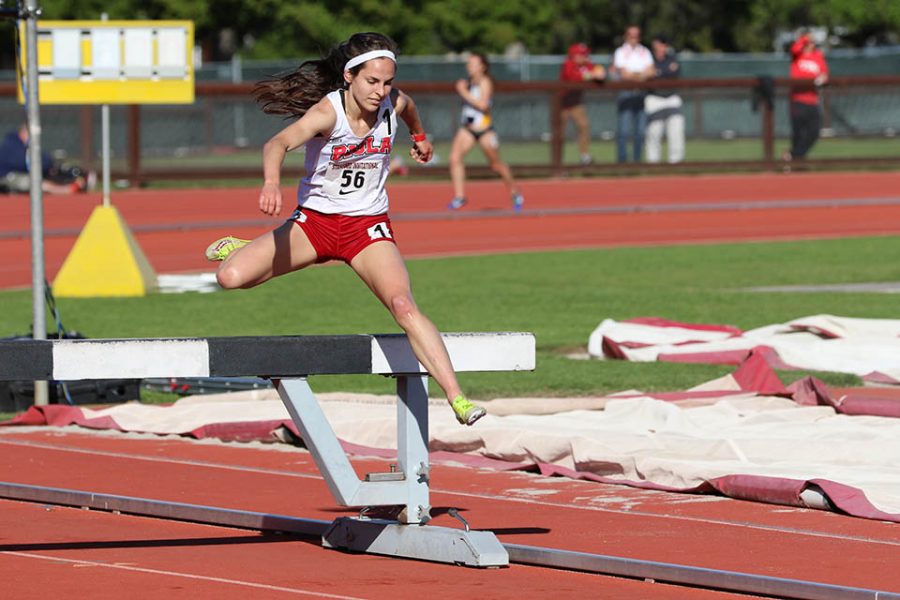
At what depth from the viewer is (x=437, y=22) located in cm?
5088

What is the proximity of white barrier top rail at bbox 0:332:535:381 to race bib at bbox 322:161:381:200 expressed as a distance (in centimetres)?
74

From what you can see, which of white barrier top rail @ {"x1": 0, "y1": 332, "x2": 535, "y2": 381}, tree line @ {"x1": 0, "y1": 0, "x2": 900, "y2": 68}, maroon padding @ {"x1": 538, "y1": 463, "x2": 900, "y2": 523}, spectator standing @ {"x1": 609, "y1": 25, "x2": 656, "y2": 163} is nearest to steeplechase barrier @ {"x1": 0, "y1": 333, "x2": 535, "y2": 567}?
white barrier top rail @ {"x1": 0, "y1": 332, "x2": 535, "y2": 381}

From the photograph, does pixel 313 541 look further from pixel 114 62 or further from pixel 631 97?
pixel 631 97

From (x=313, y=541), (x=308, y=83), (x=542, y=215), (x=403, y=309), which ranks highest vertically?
(x=308, y=83)

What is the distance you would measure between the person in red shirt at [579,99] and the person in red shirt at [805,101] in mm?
3480

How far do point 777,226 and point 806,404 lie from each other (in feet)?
46.4

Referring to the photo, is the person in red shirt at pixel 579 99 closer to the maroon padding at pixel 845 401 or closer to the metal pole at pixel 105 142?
the metal pole at pixel 105 142

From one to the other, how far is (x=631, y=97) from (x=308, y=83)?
2520 centimetres

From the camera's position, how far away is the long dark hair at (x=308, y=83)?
25.1 feet

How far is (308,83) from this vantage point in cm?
784

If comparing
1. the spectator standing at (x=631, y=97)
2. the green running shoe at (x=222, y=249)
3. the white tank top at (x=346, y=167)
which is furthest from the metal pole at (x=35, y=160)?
the spectator standing at (x=631, y=97)

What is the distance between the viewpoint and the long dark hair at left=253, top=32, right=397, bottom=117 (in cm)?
765

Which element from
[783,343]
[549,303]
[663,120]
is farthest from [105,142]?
[663,120]

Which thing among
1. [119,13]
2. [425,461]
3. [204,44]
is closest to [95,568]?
[425,461]
